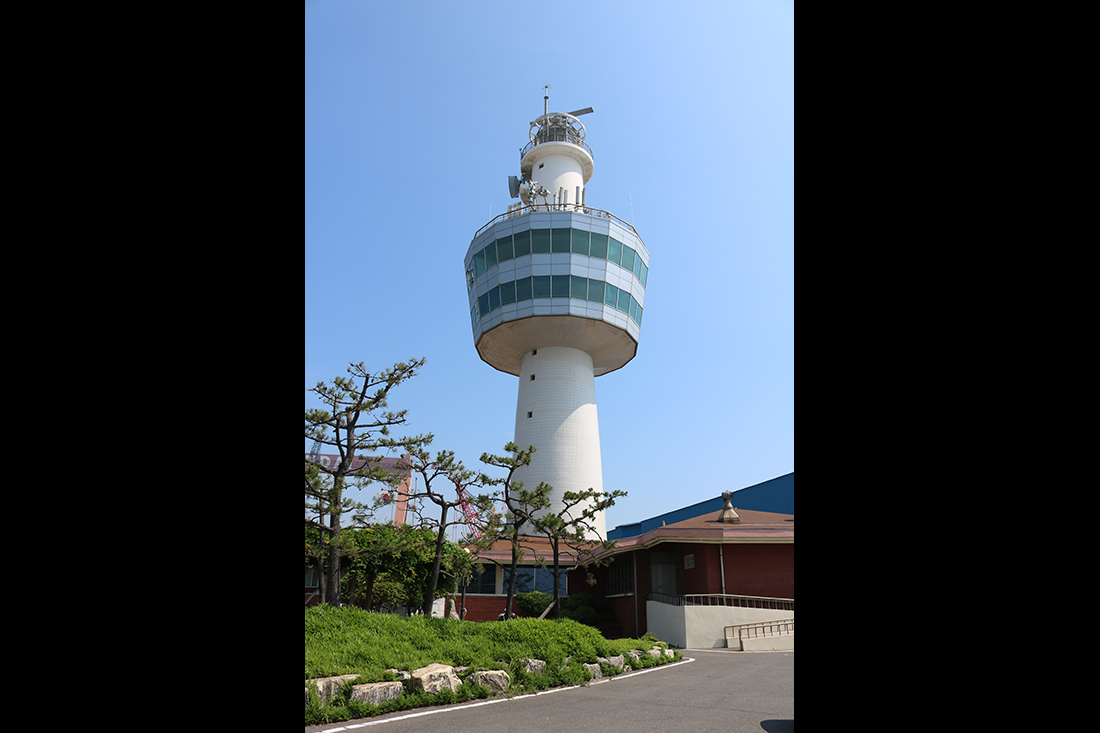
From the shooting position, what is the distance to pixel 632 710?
895 centimetres

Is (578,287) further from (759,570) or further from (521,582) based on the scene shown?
(759,570)

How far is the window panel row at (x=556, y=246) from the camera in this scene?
3425cm

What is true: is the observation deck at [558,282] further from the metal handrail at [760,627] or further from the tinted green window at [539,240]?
the metal handrail at [760,627]

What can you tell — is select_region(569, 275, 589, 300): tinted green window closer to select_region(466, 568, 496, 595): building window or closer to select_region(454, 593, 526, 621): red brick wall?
select_region(466, 568, 496, 595): building window

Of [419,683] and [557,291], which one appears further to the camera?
[557,291]

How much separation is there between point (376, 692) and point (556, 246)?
27.4 m

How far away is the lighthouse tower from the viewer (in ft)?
111

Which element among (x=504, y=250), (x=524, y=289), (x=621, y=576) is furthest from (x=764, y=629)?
(x=504, y=250)

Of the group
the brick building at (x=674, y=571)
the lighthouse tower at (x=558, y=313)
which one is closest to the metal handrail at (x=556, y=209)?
the lighthouse tower at (x=558, y=313)

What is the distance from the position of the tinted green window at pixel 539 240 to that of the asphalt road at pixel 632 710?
80.2ft

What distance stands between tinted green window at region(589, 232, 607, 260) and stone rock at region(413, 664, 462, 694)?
26.7m

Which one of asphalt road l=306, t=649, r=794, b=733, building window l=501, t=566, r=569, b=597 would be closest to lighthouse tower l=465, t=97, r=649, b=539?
building window l=501, t=566, r=569, b=597

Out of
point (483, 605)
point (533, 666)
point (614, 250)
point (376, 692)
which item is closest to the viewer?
point (376, 692)
